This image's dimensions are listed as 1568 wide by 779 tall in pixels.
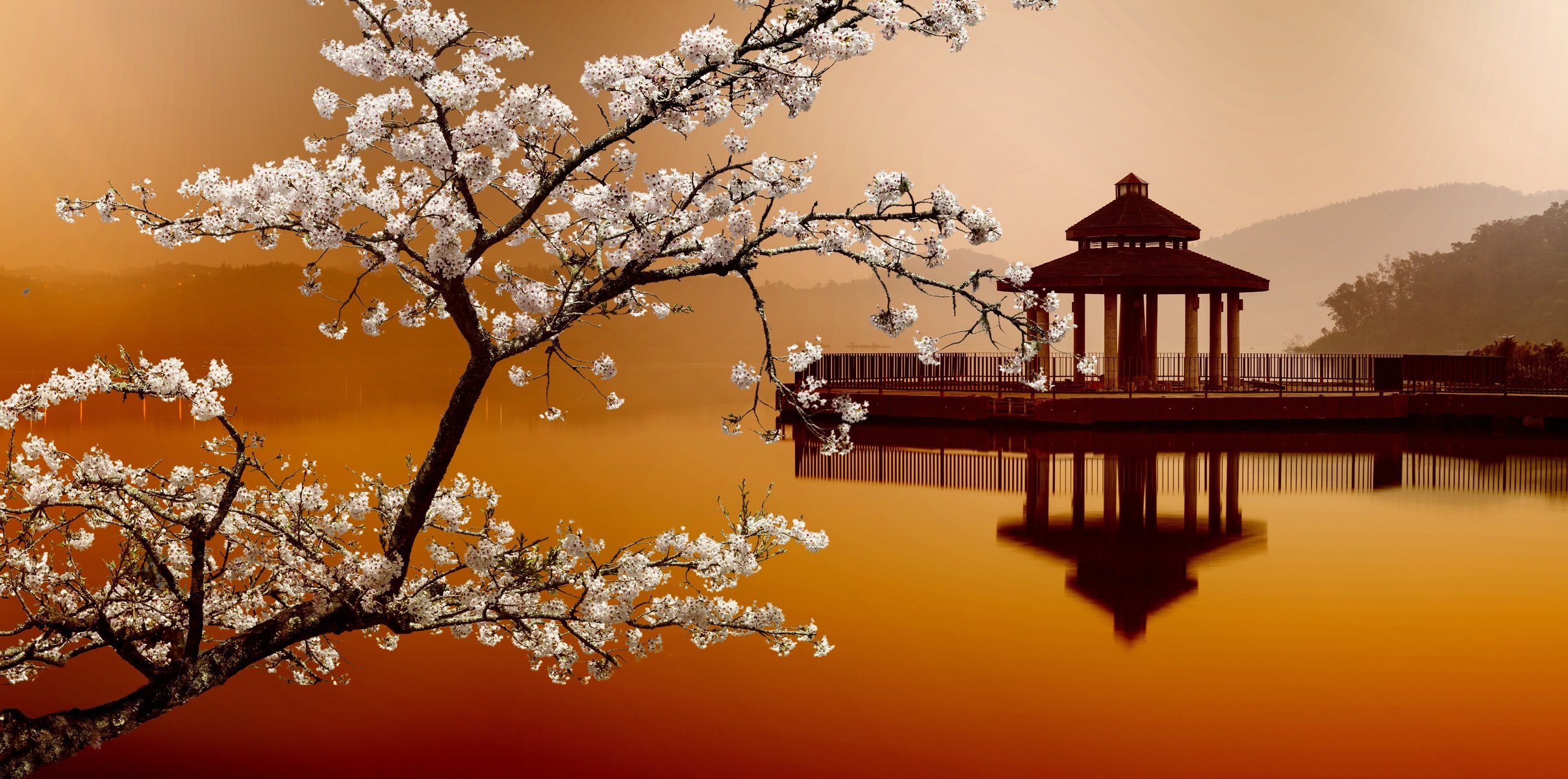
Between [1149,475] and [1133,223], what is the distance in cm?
1220

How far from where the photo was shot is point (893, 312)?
17.1 feet

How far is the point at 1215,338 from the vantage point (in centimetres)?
3072

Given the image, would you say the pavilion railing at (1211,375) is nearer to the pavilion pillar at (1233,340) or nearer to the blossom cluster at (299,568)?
the pavilion pillar at (1233,340)

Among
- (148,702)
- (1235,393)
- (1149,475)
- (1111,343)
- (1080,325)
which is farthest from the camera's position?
(1080,325)

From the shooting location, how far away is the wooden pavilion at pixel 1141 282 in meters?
28.7

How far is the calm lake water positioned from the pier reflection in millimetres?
98

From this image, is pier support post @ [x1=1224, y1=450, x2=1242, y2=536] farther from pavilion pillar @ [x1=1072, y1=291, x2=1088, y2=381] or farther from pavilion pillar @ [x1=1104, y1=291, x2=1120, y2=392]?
pavilion pillar @ [x1=1072, y1=291, x2=1088, y2=381]

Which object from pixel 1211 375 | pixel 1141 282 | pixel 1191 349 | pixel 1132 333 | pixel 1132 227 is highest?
pixel 1132 227

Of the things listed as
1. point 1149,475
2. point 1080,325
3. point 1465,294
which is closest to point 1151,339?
point 1080,325

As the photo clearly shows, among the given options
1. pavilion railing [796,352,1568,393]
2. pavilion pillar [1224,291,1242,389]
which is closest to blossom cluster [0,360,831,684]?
pavilion railing [796,352,1568,393]

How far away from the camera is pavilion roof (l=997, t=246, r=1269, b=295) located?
2834cm

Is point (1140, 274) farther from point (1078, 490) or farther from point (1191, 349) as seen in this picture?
point (1078, 490)

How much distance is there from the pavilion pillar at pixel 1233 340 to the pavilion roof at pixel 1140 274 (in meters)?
0.46

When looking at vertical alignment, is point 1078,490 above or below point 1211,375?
below
